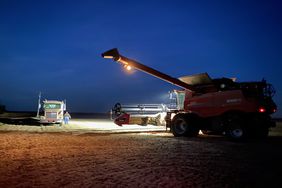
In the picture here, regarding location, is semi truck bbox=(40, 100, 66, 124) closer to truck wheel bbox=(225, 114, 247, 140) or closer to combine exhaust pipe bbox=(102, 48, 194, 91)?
combine exhaust pipe bbox=(102, 48, 194, 91)

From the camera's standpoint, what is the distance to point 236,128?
48.9ft

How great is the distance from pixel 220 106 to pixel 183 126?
239 cm

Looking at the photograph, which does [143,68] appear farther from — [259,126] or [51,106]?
[51,106]

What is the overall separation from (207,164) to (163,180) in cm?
239

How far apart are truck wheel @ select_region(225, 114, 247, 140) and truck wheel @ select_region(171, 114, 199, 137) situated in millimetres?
2004

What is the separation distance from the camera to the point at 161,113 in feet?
75.5

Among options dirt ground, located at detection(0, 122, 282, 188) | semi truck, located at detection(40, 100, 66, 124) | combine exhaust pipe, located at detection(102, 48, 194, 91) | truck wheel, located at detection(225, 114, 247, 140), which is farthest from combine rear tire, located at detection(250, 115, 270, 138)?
semi truck, located at detection(40, 100, 66, 124)

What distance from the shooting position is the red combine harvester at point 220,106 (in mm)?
14828

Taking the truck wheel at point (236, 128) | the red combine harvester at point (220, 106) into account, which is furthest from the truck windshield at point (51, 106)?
the truck wheel at point (236, 128)

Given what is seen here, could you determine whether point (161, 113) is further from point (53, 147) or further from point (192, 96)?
point (53, 147)

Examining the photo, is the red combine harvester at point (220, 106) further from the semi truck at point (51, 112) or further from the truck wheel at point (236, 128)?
the semi truck at point (51, 112)

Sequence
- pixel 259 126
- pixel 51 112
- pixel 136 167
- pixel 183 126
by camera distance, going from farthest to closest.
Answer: pixel 51 112, pixel 183 126, pixel 259 126, pixel 136 167

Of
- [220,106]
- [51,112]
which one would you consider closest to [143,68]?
[220,106]

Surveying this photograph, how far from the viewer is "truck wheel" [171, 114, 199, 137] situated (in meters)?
16.6
